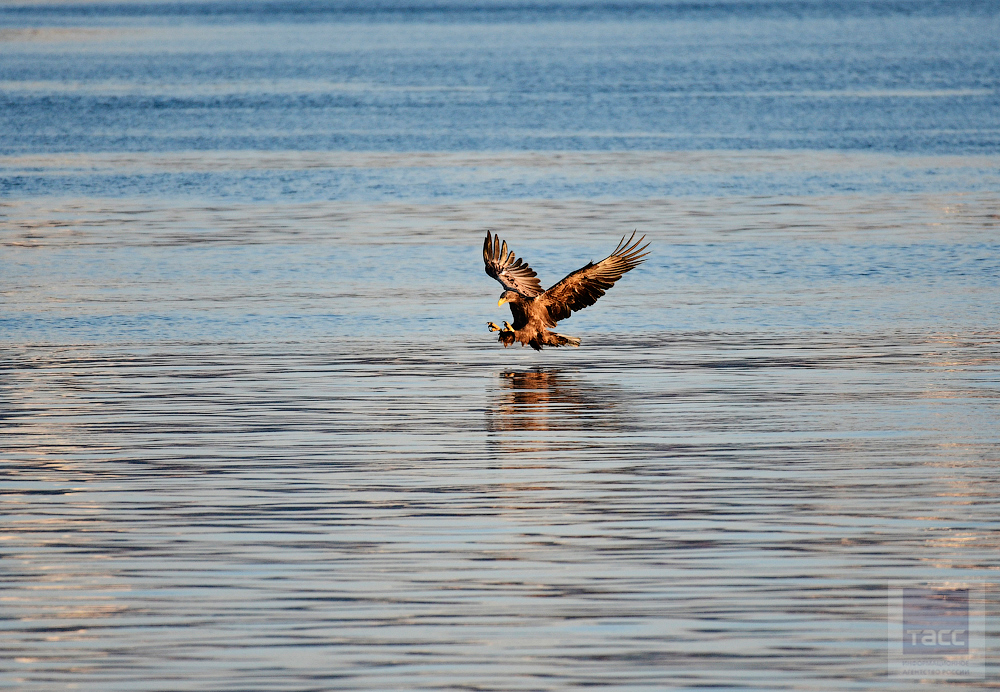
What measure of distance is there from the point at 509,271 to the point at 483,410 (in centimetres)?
232

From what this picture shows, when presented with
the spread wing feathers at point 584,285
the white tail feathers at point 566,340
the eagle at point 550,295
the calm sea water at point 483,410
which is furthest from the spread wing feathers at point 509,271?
the calm sea water at point 483,410

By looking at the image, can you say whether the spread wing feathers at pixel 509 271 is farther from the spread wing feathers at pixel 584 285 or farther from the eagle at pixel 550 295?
the spread wing feathers at pixel 584 285

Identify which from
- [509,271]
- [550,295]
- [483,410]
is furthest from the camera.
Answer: [509,271]

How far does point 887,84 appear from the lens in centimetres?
4375

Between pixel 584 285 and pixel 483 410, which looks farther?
pixel 584 285

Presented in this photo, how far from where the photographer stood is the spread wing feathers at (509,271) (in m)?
14.2

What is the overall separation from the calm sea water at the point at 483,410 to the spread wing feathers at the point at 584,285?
474 millimetres

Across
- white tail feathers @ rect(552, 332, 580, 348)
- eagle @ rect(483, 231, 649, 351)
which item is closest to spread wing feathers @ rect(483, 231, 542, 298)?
eagle @ rect(483, 231, 649, 351)

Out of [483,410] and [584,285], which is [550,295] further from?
[483,410]

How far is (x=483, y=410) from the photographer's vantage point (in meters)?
12.3

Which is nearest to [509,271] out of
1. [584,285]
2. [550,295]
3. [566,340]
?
[550,295]

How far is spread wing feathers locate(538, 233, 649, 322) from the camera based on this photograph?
46.4 ft

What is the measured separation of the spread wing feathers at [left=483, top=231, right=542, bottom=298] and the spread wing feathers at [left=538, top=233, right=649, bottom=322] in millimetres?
157

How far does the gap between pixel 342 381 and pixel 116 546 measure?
4.52m
